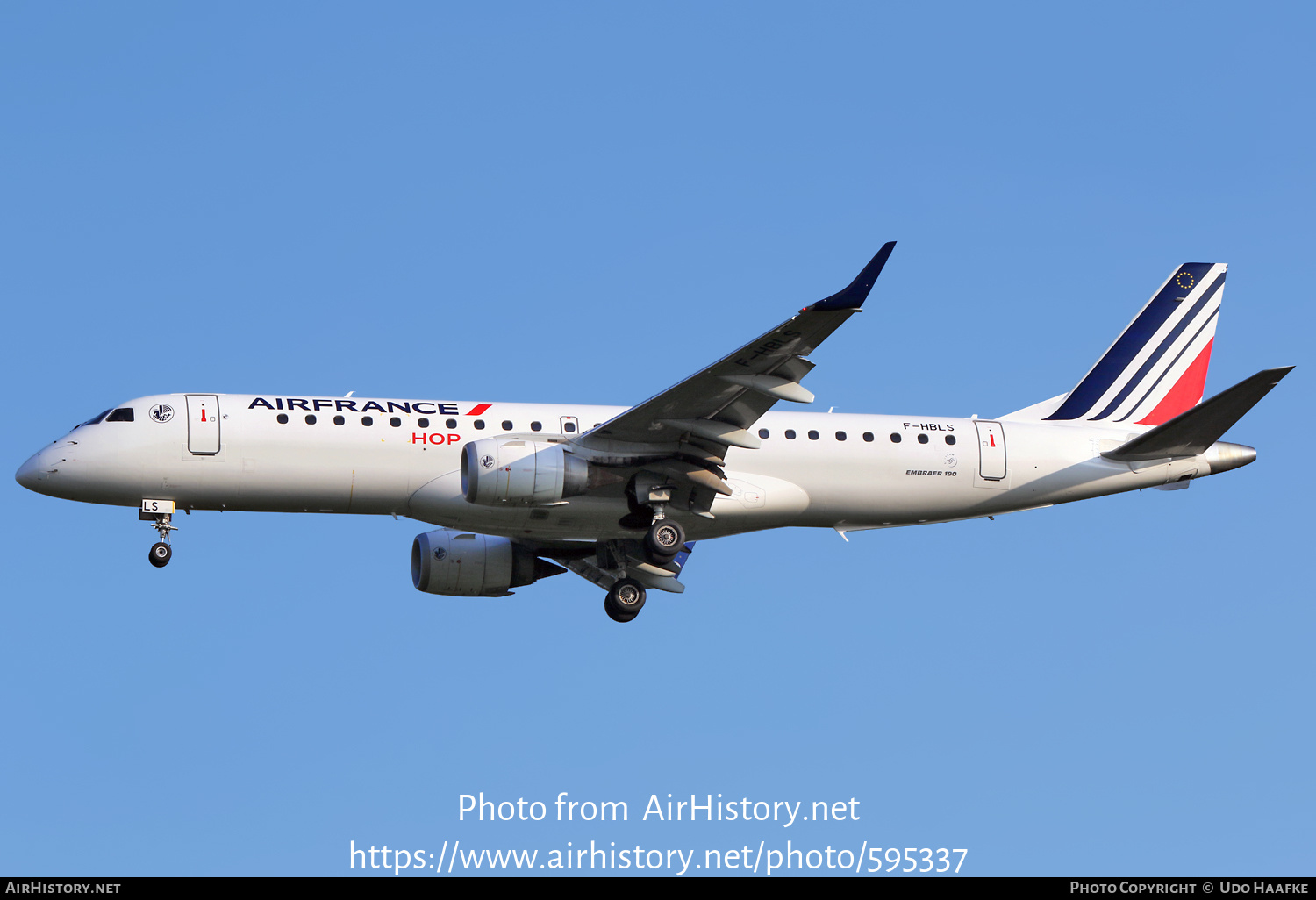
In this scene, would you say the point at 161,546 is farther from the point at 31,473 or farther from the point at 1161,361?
the point at 1161,361

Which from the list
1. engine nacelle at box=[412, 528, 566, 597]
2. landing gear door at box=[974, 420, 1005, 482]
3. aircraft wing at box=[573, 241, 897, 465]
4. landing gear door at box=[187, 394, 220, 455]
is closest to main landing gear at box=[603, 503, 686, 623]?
aircraft wing at box=[573, 241, 897, 465]

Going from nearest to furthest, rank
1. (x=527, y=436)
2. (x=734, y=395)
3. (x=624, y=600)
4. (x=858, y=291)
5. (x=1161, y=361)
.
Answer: (x=858, y=291) → (x=734, y=395) → (x=527, y=436) → (x=624, y=600) → (x=1161, y=361)

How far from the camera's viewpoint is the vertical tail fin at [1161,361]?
4153 centimetres

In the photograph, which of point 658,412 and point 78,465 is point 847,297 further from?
point 78,465

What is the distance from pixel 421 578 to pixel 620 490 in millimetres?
7050

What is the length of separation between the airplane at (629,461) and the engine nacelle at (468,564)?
2.34 meters

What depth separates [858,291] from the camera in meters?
30.7

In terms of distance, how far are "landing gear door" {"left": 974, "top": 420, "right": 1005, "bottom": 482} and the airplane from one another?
4 cm

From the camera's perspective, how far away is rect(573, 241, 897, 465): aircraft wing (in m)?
31.2

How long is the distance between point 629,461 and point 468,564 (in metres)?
6.76

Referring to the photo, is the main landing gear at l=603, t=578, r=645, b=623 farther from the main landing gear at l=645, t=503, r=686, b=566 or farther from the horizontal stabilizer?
the horizontal stabilizer

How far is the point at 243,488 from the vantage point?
35938mm

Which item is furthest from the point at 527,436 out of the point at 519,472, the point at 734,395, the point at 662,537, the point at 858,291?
the point at 858,291

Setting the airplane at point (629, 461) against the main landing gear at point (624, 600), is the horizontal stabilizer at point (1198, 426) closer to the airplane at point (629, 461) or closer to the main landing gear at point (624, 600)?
the airplane at point (629, 461)
